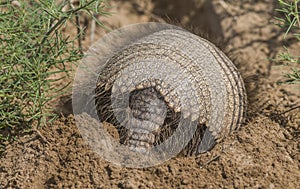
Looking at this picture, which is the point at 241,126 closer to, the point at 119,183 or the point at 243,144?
the point at 243,144

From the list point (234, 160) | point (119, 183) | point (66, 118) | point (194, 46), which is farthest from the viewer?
point (194, 46)

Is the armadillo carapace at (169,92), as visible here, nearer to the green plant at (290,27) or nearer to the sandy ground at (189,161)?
the sandy ground at (189,161)

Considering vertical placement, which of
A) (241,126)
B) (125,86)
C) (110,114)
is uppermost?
(125,86)

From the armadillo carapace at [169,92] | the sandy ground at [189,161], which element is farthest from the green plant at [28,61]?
the armadillo carapace at [169,92]

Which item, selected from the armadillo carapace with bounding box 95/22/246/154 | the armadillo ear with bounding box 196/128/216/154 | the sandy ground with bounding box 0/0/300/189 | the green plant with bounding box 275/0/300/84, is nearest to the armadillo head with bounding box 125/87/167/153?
the armadillo carapace with bounding box 95/22/246/154

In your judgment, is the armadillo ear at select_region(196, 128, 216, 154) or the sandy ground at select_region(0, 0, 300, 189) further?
the armadillo ear at select_region(196, 128, 216, 154)

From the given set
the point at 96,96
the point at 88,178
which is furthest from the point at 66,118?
the point at 88,178

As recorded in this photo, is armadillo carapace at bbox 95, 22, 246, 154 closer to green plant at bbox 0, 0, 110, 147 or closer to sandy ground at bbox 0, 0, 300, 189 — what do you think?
sandy ground at bbox 0, 0, 300, 189

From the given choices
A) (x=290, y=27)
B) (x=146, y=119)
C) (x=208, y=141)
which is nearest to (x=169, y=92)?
(x=146, y=119)

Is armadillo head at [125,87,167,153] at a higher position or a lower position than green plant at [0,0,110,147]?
lower
